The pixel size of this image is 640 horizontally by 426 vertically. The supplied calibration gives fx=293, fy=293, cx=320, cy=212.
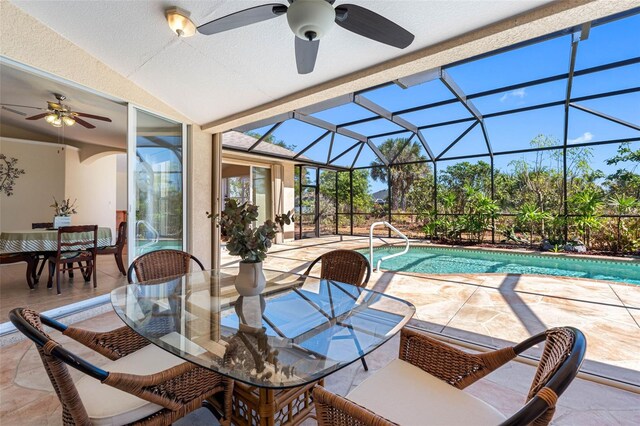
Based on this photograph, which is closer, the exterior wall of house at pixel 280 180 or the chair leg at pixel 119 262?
the chair leg at pixel 119 262

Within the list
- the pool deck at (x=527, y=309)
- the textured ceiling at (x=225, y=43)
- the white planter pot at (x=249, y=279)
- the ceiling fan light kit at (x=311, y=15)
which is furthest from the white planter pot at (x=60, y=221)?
the pool deck at (x=527, y=309)

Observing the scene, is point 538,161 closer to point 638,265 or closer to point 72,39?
point 638,265

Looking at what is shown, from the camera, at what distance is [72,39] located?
2.87m

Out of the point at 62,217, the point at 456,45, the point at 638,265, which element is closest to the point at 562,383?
the point at 456,45

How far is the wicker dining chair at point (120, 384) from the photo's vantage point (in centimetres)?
102

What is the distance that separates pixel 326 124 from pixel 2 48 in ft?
18.3

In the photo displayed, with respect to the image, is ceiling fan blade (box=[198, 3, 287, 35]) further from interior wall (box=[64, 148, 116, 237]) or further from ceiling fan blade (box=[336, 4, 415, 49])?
interior wall (box=[64, 148, 116, 237])

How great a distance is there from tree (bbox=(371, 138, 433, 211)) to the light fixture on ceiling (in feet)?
28.8

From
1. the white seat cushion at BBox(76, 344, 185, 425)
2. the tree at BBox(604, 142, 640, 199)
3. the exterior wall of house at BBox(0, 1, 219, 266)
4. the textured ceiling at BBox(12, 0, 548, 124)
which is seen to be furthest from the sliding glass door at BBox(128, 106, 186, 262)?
the tree at BBox(604, 142, 640, 199)

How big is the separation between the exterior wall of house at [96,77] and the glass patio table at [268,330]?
7.71ft

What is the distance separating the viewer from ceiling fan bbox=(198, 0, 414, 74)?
1752 millimetres

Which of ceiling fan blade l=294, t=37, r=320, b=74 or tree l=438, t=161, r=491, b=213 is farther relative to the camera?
tree l=438, t=161, r=491, b=213

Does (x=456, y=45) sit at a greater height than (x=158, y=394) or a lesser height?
greater

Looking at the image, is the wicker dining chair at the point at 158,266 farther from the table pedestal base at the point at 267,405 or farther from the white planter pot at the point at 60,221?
the white planter pot at the point at 60,221
